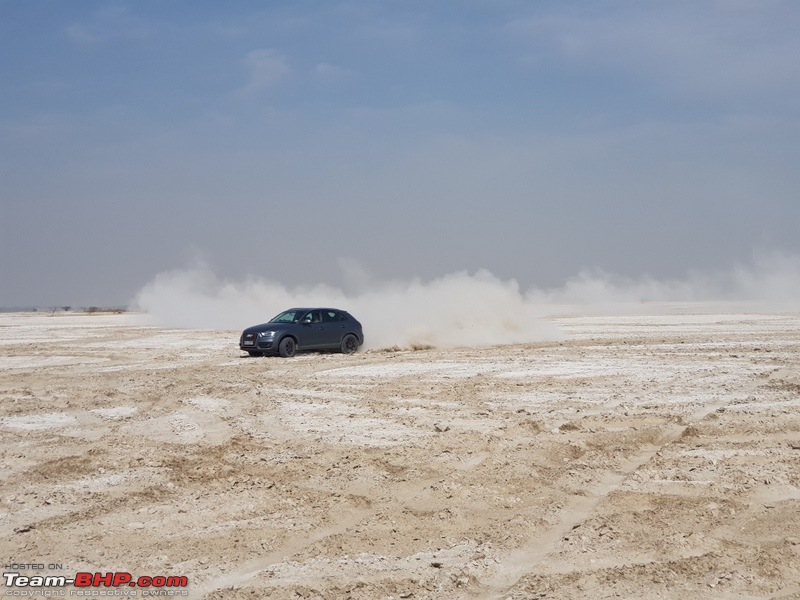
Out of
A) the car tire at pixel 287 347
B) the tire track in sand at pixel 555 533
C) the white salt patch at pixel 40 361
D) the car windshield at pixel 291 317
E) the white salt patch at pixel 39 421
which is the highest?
the car windshield at pixel 291 317

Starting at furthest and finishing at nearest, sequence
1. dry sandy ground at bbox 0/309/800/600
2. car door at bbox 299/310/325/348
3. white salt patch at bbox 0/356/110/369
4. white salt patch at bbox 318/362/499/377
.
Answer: car door at bbox 299/310/325/348 < white salt patch at bbox 0/356/110/369 < white salt patch at bbox 318/362/499/377 < dry sandy ground at bbox 0/309/800/600

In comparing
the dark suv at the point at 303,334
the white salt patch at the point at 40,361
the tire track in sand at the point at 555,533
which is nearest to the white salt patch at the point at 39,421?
the tire track in sand at the point at 555,533

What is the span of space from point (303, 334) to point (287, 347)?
697 millimetres

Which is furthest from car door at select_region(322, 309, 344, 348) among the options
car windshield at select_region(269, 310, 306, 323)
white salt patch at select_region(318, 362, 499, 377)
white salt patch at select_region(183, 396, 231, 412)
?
white salt patch at select_region(183, 396, 231, 412)

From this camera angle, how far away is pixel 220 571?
640 cm

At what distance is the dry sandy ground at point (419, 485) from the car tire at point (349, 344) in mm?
9857

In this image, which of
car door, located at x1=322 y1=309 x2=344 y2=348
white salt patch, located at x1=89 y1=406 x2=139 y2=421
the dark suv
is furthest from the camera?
car door, located at x1=322 y1=309 x2=344 y2=348

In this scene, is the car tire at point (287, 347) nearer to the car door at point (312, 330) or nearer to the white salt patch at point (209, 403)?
the car door at point (312, 330)

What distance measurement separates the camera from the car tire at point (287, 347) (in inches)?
1054

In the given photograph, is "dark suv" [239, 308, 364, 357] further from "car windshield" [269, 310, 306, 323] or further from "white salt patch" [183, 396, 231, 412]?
"white salt patch" [183, 396, 231, 412]

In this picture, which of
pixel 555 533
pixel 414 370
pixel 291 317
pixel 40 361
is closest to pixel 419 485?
pixel 555 533

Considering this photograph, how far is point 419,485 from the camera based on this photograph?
9.06 m

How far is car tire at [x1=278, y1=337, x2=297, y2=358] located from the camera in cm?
2678

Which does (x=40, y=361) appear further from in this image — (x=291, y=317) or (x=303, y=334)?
(x=303, y=334)
